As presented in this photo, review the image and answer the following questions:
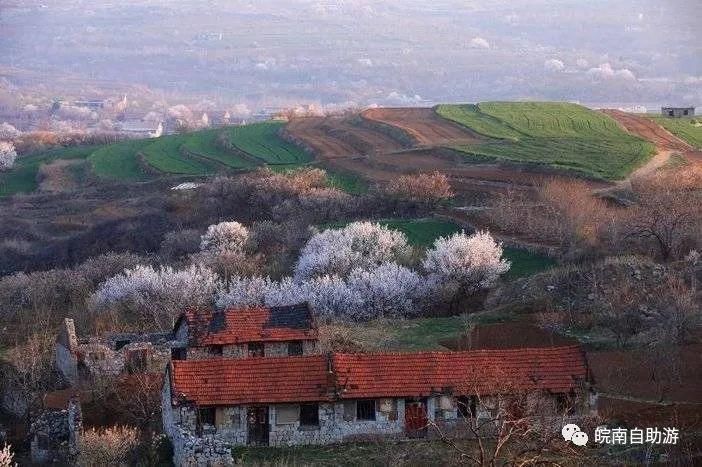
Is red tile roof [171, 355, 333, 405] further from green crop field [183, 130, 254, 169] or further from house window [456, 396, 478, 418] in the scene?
green crop field [183, 130, 254, 169]

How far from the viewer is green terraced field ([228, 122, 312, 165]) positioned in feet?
229

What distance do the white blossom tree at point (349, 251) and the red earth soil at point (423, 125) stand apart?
27.2 meters

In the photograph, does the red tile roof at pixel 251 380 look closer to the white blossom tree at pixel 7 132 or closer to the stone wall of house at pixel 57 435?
the stone wall of house at pixel 57 435

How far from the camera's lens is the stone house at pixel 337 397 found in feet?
68.0

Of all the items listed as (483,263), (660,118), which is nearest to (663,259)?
(483,263)

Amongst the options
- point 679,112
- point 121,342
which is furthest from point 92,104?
point 121,342

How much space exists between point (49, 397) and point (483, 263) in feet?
Result: 52.9

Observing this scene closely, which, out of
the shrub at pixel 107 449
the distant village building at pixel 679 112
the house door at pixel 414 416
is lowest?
the shrub at pixel 107 449

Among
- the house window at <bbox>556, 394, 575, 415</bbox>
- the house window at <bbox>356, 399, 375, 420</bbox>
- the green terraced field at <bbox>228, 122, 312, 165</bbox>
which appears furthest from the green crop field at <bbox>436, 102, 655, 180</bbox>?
the house window at <bbox>356, 399, 375, 420</bbox>

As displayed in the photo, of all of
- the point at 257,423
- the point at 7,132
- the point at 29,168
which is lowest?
the point at 257,423

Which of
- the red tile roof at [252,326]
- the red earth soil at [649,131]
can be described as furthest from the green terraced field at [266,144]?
the red tile roof at [252,326]

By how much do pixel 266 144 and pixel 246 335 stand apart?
51.4 m

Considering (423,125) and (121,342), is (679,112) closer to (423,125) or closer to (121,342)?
(423,125)

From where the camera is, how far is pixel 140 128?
13438 centimetres
